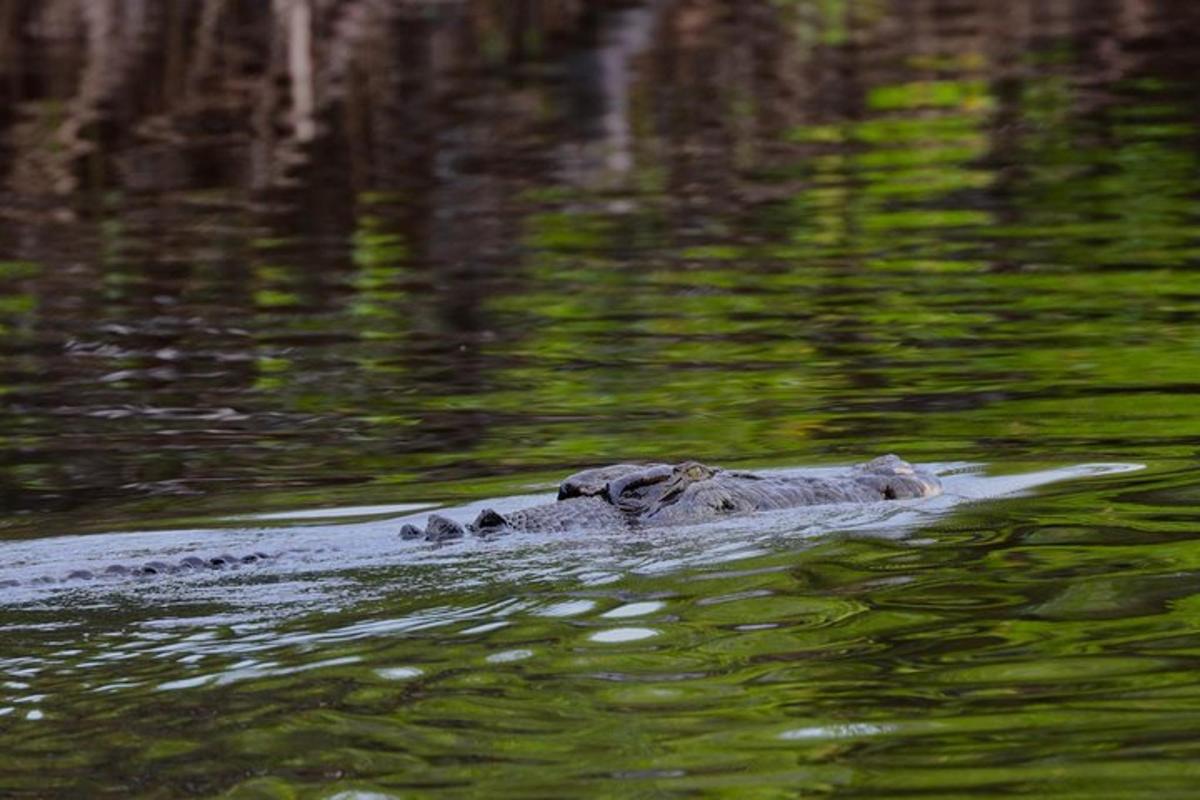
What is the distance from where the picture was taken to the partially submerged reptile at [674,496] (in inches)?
299

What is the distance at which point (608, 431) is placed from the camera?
33.1 feet

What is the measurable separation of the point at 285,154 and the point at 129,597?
17.7 meters

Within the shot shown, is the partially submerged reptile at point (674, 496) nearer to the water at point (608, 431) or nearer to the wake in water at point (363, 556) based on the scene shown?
the wake in water at point (363, 556)

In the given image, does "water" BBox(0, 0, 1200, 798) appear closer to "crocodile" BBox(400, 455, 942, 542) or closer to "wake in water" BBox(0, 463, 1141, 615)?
"wake in water" BBox(0, 463, 1141, 615)

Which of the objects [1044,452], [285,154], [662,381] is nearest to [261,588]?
[1044,452]

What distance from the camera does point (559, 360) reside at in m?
12.1

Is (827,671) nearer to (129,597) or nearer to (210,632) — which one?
(210,632)

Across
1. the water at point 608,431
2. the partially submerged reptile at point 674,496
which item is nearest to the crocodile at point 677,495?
the partially submerged reptile at point 674,496

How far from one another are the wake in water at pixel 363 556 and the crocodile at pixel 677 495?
0.08 metres

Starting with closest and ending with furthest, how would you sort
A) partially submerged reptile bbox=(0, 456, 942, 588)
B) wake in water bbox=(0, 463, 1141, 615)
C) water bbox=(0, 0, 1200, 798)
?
water bbox=(0, 0, 1200, 798), wake in water bbox=(0, 463, 1141, 615), partially submerged reptile bbox=(0, 456, 942, 588)

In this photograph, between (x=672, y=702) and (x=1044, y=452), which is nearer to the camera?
(x=672, y=702)

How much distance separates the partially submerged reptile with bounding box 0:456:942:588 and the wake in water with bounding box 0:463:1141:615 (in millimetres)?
79

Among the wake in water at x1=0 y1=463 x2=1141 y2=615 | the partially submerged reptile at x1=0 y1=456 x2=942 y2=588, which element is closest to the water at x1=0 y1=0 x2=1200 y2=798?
the wake in water at x1=0 y1=463 x2=1141 y2=615

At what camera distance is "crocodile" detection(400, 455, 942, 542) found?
7621 millimetres
